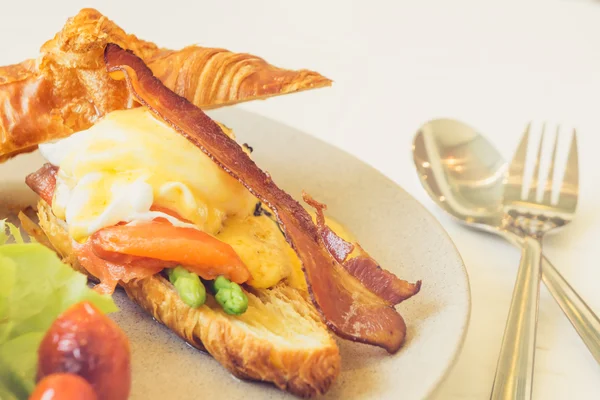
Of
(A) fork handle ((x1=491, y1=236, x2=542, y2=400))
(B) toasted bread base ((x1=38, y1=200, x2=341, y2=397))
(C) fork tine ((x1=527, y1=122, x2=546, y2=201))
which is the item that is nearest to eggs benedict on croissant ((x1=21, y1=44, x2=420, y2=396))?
(B) toasted bread base ((x1=38, y1=200, x2=341, y2=397))

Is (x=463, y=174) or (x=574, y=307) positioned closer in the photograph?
(x=574, y=307)

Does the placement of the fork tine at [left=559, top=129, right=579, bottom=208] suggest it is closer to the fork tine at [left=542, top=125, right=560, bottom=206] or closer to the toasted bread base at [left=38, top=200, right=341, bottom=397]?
the fork tine at [left=542, top=125, right=560, bottom=206]

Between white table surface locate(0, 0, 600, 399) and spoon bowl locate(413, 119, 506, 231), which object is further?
spoon bowl locate(413, 119, 506, 231)

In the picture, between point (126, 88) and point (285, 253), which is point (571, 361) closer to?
point (285, 253)

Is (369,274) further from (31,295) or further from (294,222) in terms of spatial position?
(31,295)

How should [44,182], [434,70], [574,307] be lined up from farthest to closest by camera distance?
[434,70] → [574,307] → [44,182]

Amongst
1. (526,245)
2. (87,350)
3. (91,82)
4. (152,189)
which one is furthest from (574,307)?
(91,82)

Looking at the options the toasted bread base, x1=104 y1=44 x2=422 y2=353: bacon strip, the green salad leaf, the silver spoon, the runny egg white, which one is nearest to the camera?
the green salad leaf

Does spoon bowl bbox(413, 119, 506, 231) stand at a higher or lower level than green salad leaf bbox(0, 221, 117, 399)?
higher
